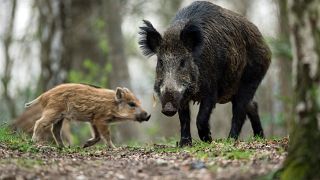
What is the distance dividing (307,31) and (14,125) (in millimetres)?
9104

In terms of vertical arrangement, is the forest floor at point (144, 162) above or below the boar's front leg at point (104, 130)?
below

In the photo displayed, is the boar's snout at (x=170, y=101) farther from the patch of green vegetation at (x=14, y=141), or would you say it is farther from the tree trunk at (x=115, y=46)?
the tree trunk at (x=115, y=46)

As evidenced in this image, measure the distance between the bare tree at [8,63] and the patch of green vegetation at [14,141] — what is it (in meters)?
12.8

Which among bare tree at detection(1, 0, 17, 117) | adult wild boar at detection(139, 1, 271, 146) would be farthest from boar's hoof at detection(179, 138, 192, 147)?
bare tree at detection(1, 0, 17, 117)

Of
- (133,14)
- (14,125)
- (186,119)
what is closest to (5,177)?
(186,119)

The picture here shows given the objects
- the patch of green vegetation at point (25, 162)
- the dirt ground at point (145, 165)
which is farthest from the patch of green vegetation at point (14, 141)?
the patch of green vegetation at point (25, 162)

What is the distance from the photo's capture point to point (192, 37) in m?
10.6

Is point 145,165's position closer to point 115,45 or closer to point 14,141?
point 14,141

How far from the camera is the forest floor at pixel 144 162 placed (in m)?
7.16

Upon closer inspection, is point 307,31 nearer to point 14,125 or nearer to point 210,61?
point 210,61

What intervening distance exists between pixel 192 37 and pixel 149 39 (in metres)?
0.77

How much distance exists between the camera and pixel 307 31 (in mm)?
6574

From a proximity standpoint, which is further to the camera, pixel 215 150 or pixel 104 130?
pixel 104 130

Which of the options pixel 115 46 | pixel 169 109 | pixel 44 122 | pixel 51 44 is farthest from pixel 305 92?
pixel 115 46
